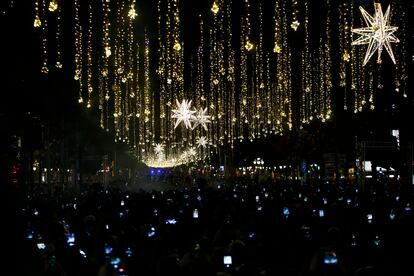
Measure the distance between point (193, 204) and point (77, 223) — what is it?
22.7ft

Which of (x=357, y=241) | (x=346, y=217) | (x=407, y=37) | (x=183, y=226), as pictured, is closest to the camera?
(x=357, y=241)

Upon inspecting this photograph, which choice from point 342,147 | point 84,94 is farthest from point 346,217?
point 342,147

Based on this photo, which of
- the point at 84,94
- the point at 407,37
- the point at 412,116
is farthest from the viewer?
the point at 84,94

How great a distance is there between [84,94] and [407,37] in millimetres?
20141

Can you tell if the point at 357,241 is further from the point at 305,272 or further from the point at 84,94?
the point at 84,94

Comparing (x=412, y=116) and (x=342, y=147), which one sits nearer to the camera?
(x=412, y=116)

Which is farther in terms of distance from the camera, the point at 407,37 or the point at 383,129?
the point at 383,129

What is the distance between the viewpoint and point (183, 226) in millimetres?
17531

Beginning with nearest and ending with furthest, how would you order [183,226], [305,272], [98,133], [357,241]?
[305,272] → [357,241] → [183,226] → [98,133]

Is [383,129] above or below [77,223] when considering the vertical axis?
above

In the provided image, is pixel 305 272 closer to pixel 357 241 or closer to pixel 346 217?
pixel 357 241

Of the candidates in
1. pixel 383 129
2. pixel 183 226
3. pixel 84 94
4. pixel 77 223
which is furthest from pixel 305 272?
pixel 383 129

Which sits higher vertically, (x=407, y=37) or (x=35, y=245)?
(x=407, y=37)

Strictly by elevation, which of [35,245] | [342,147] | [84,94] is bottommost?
[35,245]
